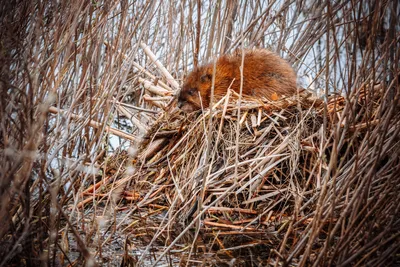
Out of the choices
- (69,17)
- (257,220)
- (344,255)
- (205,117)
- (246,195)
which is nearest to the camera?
(344,255)

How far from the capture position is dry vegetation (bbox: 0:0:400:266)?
5.74 ft

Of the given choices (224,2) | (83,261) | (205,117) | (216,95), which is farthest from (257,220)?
(224,2)

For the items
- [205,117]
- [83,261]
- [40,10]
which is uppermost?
[40,10]

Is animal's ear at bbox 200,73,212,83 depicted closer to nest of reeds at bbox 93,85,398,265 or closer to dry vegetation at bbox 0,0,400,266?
dry vegetation at bbox 0,0,400,266

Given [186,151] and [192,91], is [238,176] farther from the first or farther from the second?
[192,91]

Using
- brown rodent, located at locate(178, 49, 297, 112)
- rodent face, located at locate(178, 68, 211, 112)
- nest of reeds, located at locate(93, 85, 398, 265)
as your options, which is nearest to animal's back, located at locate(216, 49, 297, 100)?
brown rodent, located at locate(178, 49, 297, 112)

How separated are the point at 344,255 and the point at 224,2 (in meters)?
2.80

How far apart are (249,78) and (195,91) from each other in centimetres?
41

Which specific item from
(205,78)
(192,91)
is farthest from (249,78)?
(192,91)

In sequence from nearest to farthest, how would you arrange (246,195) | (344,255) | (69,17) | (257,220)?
1. (344,255)
2. (69,17)
3. (257,220)
4. (246,195)

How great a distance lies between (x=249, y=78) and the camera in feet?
11.6

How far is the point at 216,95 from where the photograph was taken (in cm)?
354

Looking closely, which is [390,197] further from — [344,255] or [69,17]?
[69,17]

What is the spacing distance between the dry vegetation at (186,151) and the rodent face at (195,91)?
0.12m
